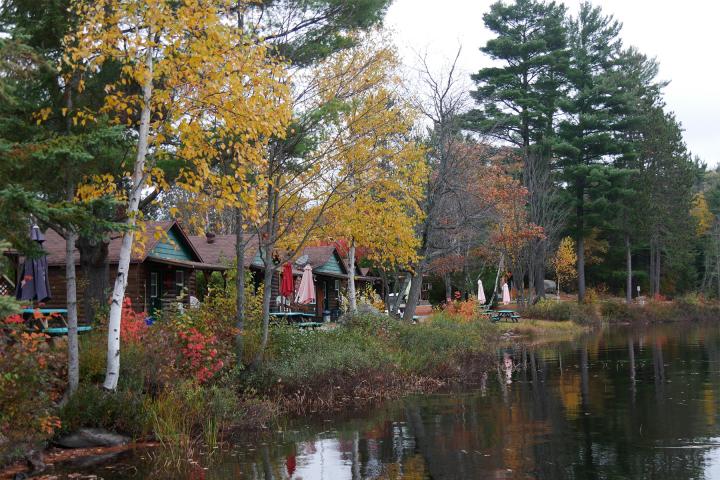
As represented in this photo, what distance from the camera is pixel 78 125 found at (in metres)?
12.6

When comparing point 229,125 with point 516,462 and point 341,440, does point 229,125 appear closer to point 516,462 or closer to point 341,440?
point 341,440

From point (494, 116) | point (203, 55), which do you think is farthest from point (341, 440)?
point (494, 116)

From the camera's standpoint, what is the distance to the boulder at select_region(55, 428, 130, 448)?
37.1ft

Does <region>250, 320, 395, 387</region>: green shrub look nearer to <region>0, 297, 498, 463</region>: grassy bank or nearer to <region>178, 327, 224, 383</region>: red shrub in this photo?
<region>0, 297, 498, 463</region>: grassy bank

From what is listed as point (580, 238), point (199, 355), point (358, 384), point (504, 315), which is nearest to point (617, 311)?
point (580, 238)

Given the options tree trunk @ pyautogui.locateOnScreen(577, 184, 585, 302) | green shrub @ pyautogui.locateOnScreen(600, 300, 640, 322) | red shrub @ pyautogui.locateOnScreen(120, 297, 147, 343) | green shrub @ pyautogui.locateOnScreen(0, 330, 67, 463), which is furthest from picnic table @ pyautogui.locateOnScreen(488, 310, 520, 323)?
green shrub @ pyautogui.locateOnScreen(0, 330, 67, 463)

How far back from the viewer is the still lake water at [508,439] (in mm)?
10227

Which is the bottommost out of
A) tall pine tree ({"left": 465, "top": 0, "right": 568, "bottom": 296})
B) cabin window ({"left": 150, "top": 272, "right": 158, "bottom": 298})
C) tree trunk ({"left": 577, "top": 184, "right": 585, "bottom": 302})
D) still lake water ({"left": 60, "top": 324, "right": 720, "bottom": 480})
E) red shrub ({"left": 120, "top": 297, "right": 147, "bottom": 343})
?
still lake water ({"left": 60, "top": 324, "right": 720, "bottom": 480})

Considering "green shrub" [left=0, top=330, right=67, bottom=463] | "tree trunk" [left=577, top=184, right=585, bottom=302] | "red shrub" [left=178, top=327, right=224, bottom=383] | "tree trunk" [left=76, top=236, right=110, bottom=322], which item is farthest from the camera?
"tree trunk" [left=577, top=184, right=585, bottom=302]

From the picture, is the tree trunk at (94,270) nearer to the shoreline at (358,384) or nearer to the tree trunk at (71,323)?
the shoreline at (358,384)

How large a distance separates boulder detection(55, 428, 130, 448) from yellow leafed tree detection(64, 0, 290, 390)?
2.33 feet

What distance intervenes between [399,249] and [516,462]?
38.5 feet

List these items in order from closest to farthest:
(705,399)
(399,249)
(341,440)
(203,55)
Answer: (203,55)
(341,440)
(705,399)
(399,249)

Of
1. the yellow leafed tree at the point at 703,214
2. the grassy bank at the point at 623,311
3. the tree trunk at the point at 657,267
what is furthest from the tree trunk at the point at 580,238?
the yellow leafed tree at the point at 703,214
